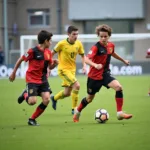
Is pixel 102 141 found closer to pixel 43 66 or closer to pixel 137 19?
pixel 43 66

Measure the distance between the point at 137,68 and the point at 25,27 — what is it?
1207 centimetres

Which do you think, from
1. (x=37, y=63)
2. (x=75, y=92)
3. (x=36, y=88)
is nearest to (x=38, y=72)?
(x=37, y=63)

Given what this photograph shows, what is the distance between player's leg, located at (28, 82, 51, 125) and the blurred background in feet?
88.4

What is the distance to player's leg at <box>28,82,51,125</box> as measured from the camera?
12305 mm

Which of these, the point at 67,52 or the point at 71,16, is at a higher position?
the point at 71,16

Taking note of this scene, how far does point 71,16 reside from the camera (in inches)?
1662

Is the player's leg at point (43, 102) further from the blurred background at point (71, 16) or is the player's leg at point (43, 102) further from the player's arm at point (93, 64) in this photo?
the blurred background at point (71, 16)

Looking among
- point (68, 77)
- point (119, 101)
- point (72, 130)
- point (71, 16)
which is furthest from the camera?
point (71, 16)

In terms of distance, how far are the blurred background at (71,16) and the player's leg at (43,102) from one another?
88.4ft

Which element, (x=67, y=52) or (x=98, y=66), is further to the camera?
(x=67, y=52)

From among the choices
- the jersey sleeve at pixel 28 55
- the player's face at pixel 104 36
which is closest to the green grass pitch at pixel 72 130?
the jersey sleeve at pixel 28 55

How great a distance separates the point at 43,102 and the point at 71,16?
99.0ft

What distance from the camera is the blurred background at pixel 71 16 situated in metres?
41.6

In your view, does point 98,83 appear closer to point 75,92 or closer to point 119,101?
point 119,101
